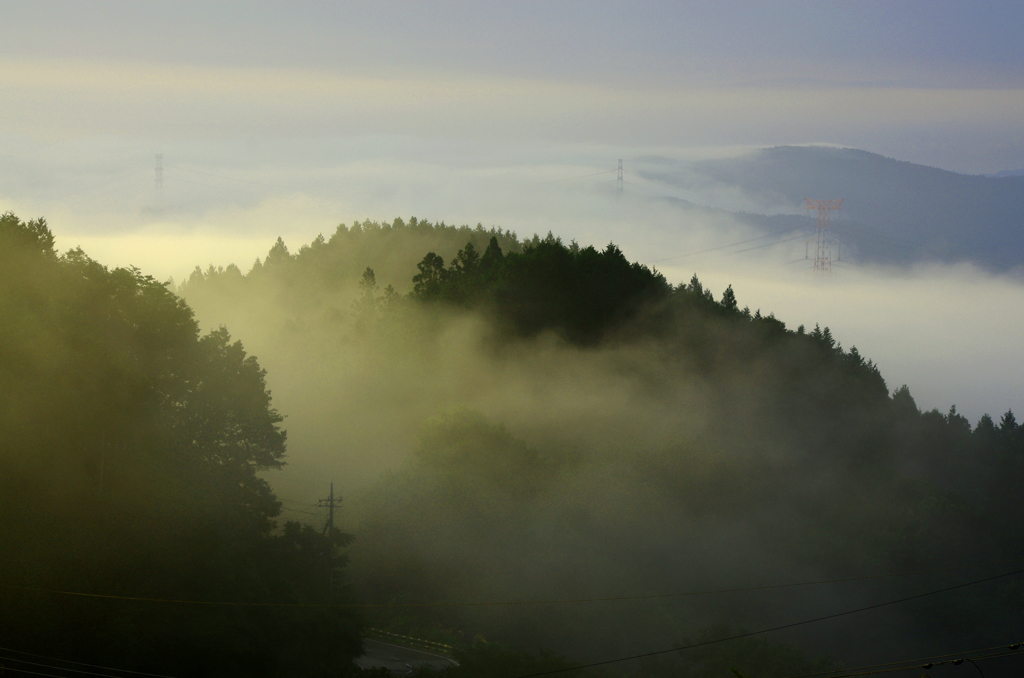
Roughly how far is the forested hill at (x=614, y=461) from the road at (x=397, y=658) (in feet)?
15.1

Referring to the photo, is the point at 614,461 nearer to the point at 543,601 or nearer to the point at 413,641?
the point at 543,601

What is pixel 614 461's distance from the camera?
83812mm

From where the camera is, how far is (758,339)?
109 m

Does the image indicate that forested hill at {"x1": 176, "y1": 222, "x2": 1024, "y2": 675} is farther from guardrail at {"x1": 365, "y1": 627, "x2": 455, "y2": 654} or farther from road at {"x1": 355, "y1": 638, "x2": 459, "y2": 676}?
road at {"x1": 355, "y1": 638, "x2": 459, "y2": 676}

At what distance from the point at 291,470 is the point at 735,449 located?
38731 mm

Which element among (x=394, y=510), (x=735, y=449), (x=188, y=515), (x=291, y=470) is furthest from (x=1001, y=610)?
(x=188, y=515)

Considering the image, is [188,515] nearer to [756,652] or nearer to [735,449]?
[756,652]

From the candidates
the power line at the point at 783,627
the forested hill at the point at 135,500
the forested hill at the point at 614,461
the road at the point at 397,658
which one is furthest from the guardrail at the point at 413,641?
the power line at the point at 783,627

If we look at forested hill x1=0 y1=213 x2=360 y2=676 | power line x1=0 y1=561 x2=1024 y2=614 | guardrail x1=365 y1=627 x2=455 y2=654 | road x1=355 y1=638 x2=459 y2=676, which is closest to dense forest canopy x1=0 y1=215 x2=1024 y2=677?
forested hill x1=0 y1=213 x2=360 y2=676

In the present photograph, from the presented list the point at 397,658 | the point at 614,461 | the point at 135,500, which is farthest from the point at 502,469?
the point at 135,500

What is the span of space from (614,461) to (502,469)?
12763 mm

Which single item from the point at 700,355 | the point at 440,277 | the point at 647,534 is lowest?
the point at 647,534

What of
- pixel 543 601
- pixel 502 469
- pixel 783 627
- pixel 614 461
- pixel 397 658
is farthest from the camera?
pixel 614 461

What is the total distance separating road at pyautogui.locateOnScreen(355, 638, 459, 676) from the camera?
47591 mm
